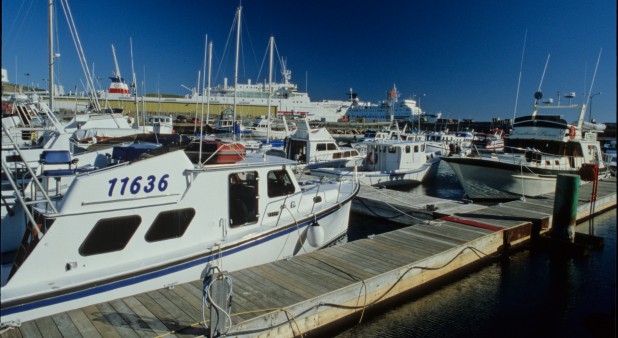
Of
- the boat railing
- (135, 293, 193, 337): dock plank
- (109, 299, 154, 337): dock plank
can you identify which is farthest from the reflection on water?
(109, 299, 154, 337): dock plank

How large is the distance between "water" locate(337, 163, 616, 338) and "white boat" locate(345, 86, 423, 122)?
8899 cm

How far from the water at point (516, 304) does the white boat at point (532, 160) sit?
273 inches

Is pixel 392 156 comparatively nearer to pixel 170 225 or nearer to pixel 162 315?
pixel 170 225

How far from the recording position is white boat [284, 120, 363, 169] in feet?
76.4

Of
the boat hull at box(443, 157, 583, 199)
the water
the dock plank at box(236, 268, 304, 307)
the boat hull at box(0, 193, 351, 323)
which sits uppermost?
the boat hull at box(443, 157, 583, 199)

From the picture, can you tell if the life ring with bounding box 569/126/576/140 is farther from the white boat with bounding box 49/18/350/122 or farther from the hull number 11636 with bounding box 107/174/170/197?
the white boat with bounding box 49/18/350/122

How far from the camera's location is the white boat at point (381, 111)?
10038cm

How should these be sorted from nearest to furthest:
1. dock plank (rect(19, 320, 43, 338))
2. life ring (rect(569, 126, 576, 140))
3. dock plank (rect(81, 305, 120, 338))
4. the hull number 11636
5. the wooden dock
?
dock plank (rect(19, 320, 43, 338))
dock plank (rect(81, 305, 120, 338))
the wooden dock
the hull number 11636
life ring (rect(569, 126, 576, 140))

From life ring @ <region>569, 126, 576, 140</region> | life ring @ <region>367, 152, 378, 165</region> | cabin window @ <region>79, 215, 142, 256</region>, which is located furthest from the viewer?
life ring @ <region>367, 152, 378, 165</region>

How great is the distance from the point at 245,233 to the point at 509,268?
7077 mm

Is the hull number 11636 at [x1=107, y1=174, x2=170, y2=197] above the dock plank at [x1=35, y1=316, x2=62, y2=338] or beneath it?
above

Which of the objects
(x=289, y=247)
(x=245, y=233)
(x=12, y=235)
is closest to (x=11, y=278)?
(x=12, y=235)

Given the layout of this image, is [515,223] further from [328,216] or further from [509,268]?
[328,216]

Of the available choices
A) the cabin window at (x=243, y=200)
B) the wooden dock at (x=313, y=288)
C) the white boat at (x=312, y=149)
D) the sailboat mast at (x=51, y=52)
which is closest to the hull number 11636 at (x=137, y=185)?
the cabin window at (x=243, y=200)
